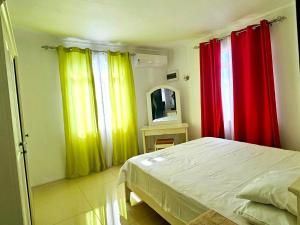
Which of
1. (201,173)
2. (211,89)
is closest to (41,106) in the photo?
(201,173)

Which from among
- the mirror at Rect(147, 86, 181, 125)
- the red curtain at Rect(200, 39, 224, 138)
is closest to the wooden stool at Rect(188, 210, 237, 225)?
the red curtain at Rect(200, 39, 224, 138)

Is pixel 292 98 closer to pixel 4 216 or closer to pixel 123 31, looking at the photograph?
pixel 123 31

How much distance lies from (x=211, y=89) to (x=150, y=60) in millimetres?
1415

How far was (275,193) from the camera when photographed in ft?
3.47

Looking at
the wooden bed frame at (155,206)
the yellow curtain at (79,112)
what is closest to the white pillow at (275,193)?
the wooden bed frame at (155,206)

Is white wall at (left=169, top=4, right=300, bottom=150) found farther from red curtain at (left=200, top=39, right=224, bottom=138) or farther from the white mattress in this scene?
the white mattress

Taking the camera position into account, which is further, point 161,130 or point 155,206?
point 161,130

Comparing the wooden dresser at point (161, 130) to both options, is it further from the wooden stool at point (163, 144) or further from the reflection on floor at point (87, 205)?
the reflection on floor at point (87, 205)

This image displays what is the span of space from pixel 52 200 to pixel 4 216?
76.6 inches

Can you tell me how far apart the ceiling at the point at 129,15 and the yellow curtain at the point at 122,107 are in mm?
553

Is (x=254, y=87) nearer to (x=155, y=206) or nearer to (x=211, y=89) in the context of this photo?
(x=211, y=89)

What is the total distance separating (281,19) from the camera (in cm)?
242

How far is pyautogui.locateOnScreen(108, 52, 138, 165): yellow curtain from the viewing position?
3.49m

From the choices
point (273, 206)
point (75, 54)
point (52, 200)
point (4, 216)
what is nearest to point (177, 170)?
point (273, 206)
